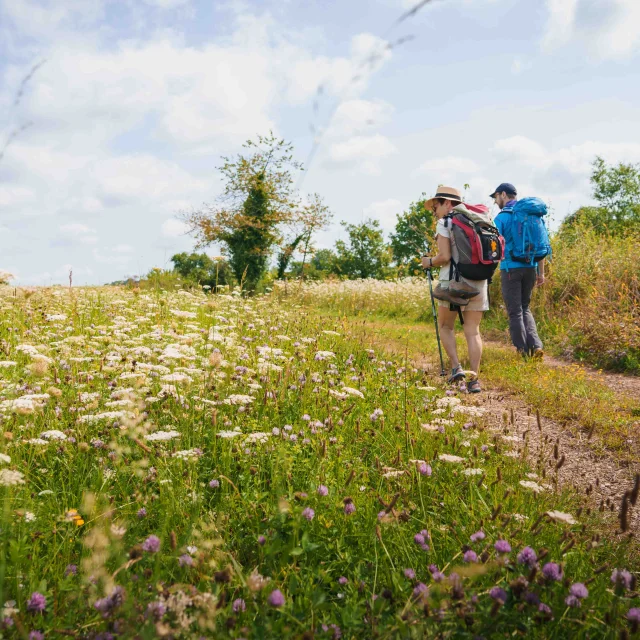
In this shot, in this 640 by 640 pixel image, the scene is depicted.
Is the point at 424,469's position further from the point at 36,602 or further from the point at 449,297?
the point at 449,297

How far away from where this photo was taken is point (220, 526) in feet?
7.77

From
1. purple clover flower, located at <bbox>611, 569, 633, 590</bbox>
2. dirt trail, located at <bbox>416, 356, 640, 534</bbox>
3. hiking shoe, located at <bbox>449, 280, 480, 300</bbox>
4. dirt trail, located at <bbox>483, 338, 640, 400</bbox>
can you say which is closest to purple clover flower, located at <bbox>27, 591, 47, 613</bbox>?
purple clover flower, located at <bbox>611, 569, 633, 590</bbox>

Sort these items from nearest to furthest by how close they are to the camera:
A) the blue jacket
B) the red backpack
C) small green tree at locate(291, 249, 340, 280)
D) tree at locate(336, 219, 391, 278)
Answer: the red backpack < the blue jacket < small green tree at locate(291, 249, 340, 280) < tree at locate(336, 219, 391, 278)

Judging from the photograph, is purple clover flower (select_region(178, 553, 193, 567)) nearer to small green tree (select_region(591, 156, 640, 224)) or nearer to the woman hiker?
the woman hiker

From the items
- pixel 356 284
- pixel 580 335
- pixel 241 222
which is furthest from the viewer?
pixel 241 222

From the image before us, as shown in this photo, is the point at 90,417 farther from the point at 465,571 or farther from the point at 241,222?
the point at 241,222

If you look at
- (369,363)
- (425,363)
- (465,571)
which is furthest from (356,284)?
(465,571)

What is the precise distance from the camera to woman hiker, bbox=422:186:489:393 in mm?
5797

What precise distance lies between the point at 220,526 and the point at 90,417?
4.69ft

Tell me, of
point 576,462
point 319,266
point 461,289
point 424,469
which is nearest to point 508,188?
point 461,289

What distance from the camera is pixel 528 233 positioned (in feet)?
24.2

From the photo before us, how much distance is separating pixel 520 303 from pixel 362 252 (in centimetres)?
5597

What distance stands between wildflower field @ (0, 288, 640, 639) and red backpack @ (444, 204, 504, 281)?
6.46 ft

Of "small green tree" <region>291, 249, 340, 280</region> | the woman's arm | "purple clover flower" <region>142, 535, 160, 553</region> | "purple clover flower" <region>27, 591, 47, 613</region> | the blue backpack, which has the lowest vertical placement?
"purple clover flower" <region>27, 591, 47, 613</region>
